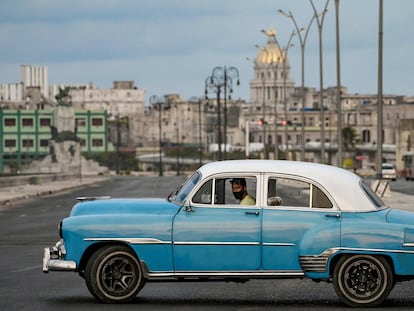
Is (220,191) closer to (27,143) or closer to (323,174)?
(323,174)

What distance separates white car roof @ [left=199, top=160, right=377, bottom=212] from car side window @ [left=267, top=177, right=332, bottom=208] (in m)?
0.08

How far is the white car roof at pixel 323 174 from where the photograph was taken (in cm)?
1344

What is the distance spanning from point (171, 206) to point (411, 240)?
253cm

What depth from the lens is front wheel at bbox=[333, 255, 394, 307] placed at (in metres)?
13.0

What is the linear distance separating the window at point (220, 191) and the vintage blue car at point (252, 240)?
1 cm

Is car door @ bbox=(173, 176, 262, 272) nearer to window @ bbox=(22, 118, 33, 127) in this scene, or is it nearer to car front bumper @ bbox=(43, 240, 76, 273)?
car front bumper @ bbox=(43, 240, 76, 273)

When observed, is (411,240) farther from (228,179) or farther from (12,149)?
(12,149)

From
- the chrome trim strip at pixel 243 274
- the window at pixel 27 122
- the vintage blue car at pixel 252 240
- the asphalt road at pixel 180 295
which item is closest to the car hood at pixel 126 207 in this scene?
the vintage blue car at pixel 252 240

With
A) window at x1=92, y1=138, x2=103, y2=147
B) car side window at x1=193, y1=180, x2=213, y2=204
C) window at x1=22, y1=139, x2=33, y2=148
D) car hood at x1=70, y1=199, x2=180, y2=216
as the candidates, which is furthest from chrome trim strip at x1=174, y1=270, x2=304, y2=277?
window at x1=92, y1=138, x2=103, y2=147

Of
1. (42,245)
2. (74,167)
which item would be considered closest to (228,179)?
(42,245)

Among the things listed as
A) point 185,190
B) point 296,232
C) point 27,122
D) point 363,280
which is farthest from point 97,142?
point 363,280

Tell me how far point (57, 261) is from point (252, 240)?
207 centimetres

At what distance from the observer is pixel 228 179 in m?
13.7

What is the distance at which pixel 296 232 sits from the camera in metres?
13.2
